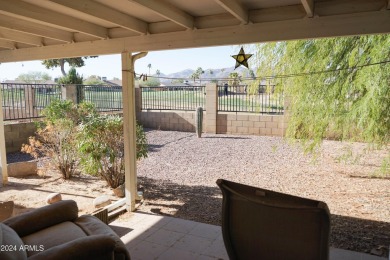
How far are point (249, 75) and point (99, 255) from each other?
13.2ft

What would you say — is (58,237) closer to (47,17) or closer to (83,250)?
(83,250)

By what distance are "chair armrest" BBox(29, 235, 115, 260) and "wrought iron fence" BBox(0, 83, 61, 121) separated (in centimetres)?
679

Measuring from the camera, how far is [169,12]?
2764mm

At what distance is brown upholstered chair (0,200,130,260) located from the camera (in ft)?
5.94

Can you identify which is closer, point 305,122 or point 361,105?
point 361,105

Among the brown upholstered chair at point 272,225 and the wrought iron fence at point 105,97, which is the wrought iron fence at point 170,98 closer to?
the wrought iron fence at point 105,97

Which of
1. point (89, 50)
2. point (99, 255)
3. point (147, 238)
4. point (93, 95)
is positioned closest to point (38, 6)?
point (89, 50)

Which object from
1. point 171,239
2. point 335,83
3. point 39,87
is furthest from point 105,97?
A: point 171,239

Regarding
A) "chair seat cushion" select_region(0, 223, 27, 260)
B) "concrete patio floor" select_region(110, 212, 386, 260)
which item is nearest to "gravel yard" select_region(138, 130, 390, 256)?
"concrete patio floor" select_region(110, 212, 386, 260)

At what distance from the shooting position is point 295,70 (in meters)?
4.55

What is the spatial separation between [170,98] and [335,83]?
307 inches

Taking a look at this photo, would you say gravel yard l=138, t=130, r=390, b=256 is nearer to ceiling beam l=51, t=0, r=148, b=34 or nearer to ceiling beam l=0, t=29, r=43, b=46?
ceiling beam l=51, t=0, r=148, b=34

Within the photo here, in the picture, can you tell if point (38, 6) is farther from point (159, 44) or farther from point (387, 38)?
point (387, 38)

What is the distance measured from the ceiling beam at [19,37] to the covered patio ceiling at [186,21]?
0.5 inches
